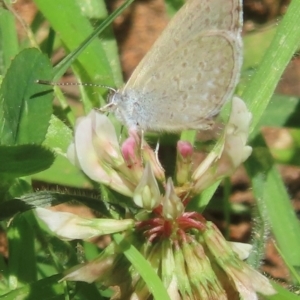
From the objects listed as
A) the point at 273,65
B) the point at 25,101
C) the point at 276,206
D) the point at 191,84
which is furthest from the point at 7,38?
the point at 276,206

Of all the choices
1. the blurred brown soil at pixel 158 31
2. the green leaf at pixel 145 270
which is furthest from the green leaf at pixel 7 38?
the green leaf at pixel 145 270

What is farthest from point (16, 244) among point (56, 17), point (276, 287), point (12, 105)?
point (276, 287)

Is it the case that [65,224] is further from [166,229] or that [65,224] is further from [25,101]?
[25,101]

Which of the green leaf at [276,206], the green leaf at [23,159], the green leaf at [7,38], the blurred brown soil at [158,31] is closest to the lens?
the green leaf at [23,159]

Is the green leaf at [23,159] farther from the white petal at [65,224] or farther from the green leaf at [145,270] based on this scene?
the green leaf at [145,270]

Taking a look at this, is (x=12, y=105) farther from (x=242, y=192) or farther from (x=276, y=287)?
(x=242, y=192)

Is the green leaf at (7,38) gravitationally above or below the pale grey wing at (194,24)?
above
